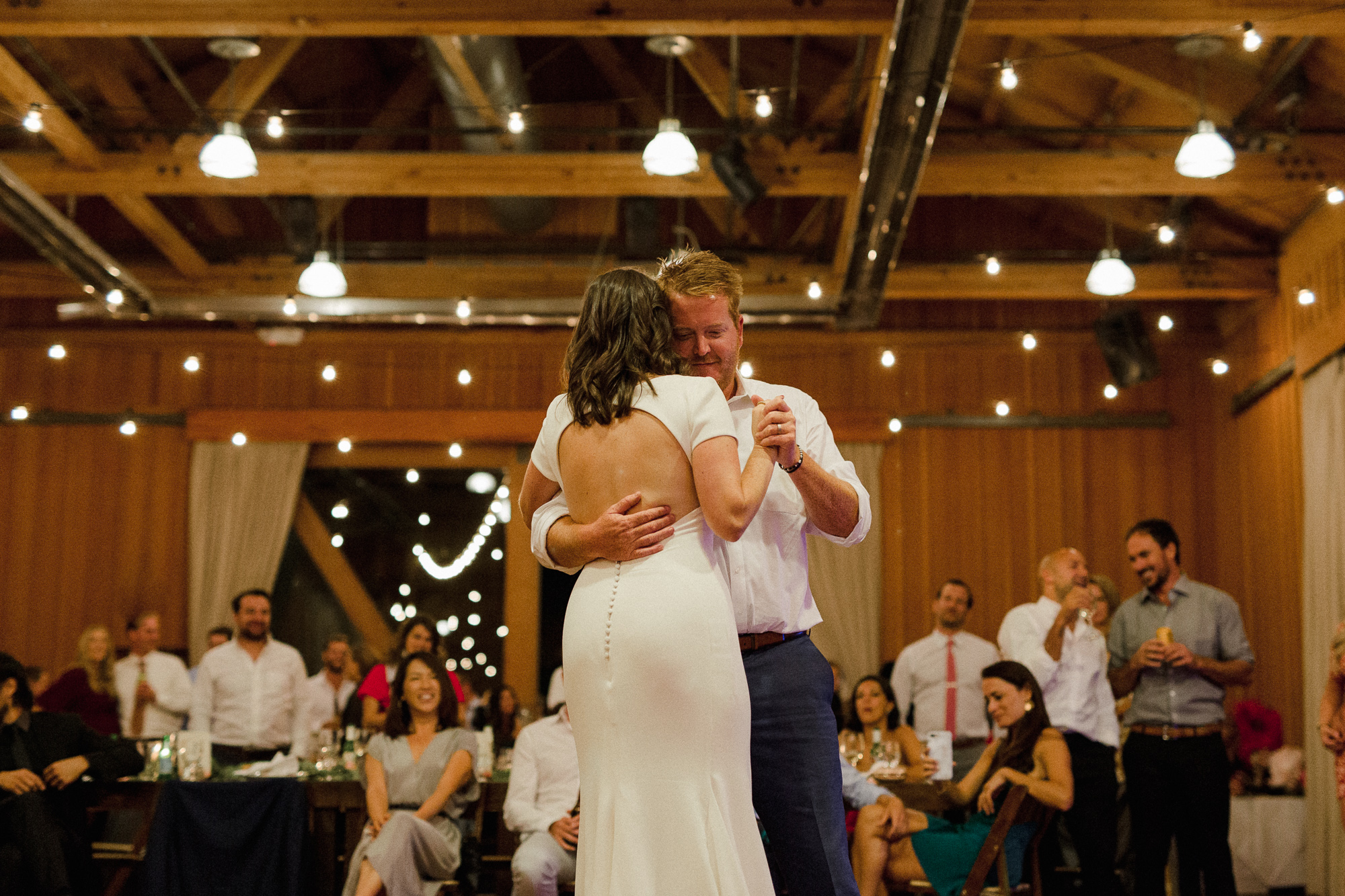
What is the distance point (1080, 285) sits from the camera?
31.3 ft

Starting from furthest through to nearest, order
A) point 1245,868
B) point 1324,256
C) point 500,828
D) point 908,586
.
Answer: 1. point 908,586
2. point 1324,256
3. point 1245,868
4. point 500,828

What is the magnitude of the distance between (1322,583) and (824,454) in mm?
6360

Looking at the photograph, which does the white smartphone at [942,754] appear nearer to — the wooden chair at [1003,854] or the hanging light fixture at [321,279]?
the wooden chair at [1003,854]

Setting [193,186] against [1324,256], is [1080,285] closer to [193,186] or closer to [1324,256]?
[1324,256]

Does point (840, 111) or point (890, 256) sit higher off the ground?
point (840, 111)

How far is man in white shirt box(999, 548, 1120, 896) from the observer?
218 inches

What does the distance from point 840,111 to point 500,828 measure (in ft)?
18.7

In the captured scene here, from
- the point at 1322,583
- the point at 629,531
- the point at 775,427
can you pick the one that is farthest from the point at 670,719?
the point at 1322,583

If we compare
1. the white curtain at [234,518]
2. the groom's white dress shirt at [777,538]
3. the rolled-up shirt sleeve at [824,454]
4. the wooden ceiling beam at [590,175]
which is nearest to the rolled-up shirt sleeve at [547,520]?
the groom's white dress shirt at [777,538]

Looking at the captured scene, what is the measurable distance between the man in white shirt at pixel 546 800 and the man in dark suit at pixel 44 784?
1732mm

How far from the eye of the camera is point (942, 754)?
5.64 m

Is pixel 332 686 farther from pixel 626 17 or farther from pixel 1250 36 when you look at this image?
pixel 1250 36

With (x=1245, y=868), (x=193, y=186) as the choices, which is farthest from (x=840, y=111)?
(x=1245, y=868)

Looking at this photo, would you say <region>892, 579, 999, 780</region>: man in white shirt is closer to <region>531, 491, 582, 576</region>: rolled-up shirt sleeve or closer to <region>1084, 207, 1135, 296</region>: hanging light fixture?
<region>1084, 207, 1135, 296</region>: hanging light fixture
